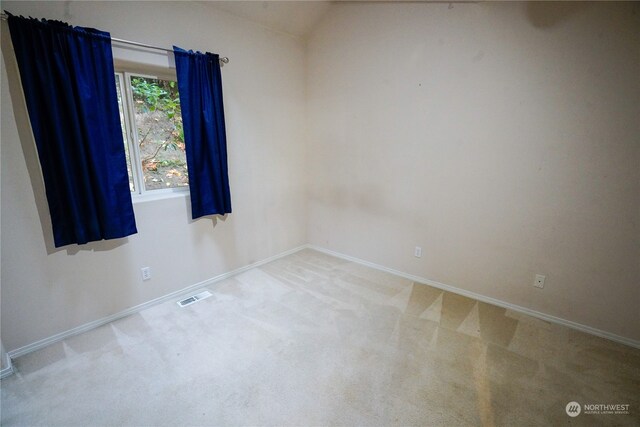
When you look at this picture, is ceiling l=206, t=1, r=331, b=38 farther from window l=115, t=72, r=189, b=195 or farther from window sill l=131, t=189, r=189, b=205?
window sill l=131, t=189, r=189, b=205

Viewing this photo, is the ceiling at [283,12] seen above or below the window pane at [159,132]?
above

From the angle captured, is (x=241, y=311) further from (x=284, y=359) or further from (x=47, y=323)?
(x=47, y=323)

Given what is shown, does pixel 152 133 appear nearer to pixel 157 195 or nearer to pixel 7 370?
pixel 157 195

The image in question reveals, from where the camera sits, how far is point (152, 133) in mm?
2461

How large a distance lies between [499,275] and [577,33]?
1.91 m

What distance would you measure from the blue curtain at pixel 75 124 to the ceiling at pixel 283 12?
3.95 feet

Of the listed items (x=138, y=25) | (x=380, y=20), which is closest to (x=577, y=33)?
(x=380, y=20)

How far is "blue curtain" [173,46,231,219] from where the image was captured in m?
2.38

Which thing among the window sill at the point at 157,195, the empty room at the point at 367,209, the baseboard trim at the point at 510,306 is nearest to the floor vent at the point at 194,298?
the empty room at the point at 367,209

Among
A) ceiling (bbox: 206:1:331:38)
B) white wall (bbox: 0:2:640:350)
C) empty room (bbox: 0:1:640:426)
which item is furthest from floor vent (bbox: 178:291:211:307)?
ceiling (bbox: 206:1:331:38)

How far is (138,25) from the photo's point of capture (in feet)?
6.95

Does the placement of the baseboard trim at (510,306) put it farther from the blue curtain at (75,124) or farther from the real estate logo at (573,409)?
the blue curtain at (75,124)

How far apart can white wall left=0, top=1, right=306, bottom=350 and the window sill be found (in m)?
0.05

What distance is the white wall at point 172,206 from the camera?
1821 mm
